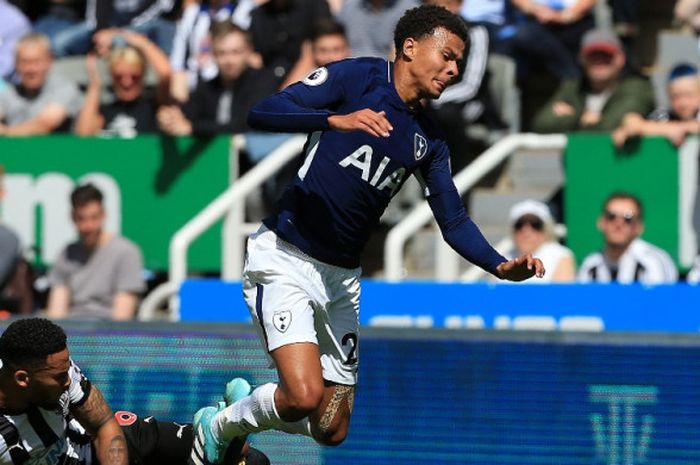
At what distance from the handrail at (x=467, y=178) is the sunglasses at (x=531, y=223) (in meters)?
0.57

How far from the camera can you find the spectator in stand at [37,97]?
11.9 meters

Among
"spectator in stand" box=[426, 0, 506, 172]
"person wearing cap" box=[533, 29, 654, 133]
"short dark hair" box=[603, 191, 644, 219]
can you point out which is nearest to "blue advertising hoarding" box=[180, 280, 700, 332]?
"short dark hair" box=[603, 191, 644, 219]

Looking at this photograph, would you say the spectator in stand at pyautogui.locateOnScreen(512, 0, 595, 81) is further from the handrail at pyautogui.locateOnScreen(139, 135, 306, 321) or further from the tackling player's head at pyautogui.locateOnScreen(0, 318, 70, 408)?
the tackling player's head at pyautogui.locateOnScreen(0, 318, 70, 408)

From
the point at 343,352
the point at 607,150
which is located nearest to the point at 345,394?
the point at 343,352

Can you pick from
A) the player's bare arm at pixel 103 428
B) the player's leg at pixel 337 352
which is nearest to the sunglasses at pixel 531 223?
the player's leg at pixel 337 352

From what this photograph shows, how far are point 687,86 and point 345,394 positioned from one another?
165 inches

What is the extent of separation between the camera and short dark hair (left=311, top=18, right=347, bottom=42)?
10.8 meters

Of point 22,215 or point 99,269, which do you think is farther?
point 22,215

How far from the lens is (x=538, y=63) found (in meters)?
11.3

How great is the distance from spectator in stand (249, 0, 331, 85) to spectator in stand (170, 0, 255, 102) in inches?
8.9

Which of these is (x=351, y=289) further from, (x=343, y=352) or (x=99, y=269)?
(x=99, y=269)

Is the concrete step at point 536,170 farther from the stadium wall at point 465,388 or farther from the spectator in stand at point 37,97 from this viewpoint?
the spectator in stand at point 37,97

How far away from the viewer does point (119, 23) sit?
12695 millimetres

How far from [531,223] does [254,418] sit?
3.53 m
